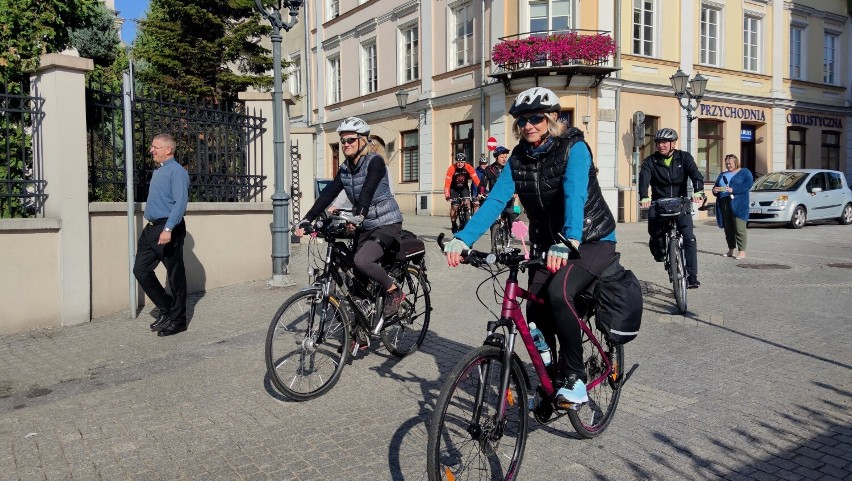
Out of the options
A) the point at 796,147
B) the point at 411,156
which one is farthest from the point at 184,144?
the point at 796,147

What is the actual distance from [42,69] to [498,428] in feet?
21.0

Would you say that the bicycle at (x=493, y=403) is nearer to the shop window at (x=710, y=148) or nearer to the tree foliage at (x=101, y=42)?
the tree foliage at (x=101, y=42)

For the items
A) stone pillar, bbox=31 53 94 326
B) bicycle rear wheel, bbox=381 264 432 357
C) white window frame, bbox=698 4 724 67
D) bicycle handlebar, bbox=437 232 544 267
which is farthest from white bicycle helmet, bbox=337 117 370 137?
white window frame, bbox=698 4 724 67

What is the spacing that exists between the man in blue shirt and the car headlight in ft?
55.2

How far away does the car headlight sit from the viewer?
19123 mm

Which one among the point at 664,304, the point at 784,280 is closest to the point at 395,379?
the point at 664,304

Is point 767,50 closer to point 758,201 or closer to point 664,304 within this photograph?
point 758,201

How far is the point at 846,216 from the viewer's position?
2119 centimetres

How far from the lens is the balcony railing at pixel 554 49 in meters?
21.4

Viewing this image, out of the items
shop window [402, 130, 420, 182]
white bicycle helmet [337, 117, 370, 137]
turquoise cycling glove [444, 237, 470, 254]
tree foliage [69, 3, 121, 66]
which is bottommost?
turquoise cycling glove [444, 237, 470, 254]

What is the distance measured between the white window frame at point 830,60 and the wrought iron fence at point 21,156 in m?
30.9

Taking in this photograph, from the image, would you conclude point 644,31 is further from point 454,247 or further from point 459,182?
point 454,247

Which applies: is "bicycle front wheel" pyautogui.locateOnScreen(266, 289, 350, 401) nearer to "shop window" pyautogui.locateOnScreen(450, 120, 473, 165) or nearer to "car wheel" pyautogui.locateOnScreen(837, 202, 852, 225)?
"shop window" pyautogui.locateOnScreen(450, 120, 473, 165)

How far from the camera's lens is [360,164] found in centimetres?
570
